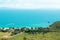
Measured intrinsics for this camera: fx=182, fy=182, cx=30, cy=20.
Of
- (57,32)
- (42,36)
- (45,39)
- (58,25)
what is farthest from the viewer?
(58,25)

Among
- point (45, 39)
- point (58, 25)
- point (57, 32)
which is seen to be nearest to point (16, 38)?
point (45, 39)

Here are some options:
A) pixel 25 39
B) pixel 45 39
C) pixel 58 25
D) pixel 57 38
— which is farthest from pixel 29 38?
pixel 58 25

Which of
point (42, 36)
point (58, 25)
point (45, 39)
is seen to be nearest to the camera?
point (45, 39)

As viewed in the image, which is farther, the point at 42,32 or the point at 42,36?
the point at 42,32

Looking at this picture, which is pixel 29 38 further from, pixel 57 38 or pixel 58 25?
pixel 58 25

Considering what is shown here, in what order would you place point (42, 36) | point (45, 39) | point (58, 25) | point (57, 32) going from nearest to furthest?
point (45, 39), point (42, 36), point (57, 32), point (58, 25)

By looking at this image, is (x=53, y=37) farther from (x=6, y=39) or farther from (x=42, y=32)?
(x=6, y=39)

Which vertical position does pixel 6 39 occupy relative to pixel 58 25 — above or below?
below

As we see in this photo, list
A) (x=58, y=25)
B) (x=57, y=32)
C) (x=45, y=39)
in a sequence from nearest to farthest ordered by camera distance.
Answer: (x=45, y=39)
(x=57, y=32)
(x=58, y=25)

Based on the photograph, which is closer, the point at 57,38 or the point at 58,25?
the point at 57,38
